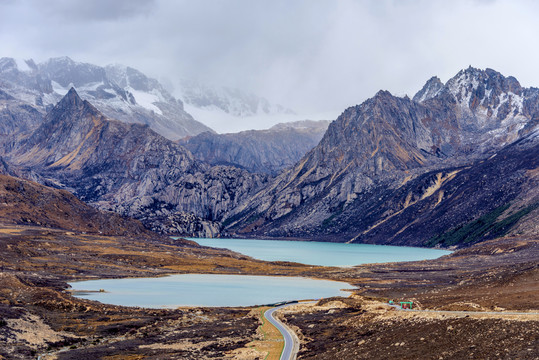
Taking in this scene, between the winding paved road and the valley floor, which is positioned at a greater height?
the valley floor

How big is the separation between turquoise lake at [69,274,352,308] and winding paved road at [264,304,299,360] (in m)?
23.7

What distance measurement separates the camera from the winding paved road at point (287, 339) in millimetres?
68681

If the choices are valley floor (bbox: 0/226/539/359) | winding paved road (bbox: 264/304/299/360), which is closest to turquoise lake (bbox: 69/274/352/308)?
valley floor (bbox: 0/226/539/359)

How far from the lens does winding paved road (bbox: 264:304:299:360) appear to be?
68681 millimetres

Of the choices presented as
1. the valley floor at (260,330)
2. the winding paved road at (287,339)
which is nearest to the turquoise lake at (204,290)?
→ the valley floor at (260,330)

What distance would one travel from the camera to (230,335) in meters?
82.4

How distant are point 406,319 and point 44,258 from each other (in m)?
134

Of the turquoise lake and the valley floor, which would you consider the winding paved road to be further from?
the turquoise lake

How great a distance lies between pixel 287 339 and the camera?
79188 mm

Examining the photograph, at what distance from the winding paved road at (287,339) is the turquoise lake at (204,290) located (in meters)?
23.7

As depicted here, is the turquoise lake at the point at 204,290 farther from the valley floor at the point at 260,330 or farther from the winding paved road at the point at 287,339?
the winding paved road at the point at 287,339

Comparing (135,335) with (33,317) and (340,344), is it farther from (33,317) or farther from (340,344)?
(340,344)

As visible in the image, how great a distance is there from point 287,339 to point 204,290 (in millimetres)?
66668

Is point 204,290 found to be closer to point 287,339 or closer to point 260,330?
point 260,330
